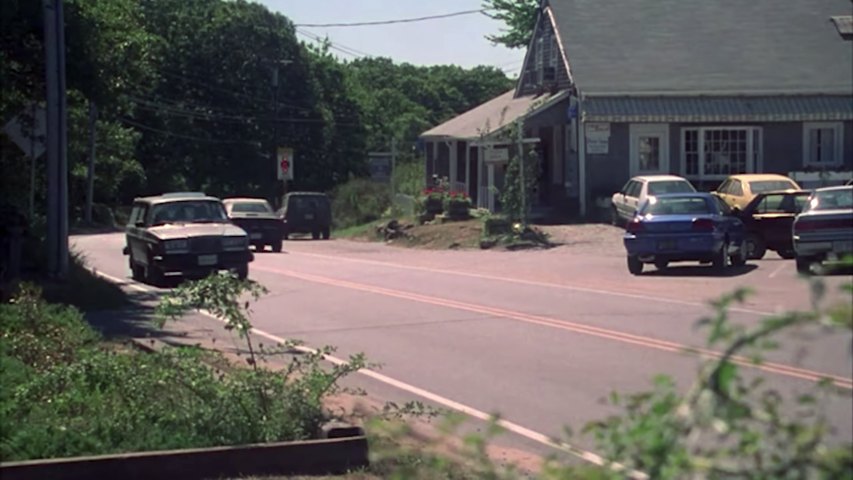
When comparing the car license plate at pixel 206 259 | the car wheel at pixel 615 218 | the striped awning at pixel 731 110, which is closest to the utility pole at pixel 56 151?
the car license plate at pixel 206 259

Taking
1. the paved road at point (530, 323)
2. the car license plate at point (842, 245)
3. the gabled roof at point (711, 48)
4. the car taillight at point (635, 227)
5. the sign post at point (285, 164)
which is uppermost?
the gabled roof at point (711, 48)

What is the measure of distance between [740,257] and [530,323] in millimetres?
9757

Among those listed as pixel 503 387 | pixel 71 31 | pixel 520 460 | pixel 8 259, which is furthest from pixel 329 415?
pixel 71 31

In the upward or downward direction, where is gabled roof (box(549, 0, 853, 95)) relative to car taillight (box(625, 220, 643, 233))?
upward

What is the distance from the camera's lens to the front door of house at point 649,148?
128 ft

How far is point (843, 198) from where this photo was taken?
75.0 ft

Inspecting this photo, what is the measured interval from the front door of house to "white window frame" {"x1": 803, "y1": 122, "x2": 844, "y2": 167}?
4.16 meters

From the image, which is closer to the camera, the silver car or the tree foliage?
the silver car

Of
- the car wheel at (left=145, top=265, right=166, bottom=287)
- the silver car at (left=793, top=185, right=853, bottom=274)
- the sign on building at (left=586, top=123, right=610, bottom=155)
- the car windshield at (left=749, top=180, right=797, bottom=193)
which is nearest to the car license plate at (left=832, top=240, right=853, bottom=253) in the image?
the silver car at (left=793, top=185, right=853, bottom=274)

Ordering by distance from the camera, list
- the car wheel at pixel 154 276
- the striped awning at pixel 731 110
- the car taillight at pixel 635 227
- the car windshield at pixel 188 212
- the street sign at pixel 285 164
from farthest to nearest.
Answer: the street sign at pixel 285 164 < the striped awning at pixel 731 110 < the car windshield at pixel 188 212 < the car taillight at pixel 635 227 < the car wheel at pixel 154 276

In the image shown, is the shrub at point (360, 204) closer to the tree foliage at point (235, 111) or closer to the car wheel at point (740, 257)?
the tree foliage at point (235, 111)

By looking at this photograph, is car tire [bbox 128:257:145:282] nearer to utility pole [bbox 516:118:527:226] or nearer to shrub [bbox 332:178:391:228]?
utility pole [bbox 516:118:527:226]

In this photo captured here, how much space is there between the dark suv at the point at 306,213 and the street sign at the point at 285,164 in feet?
42.0

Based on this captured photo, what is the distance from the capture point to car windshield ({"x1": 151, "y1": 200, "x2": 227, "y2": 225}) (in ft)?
83.9
